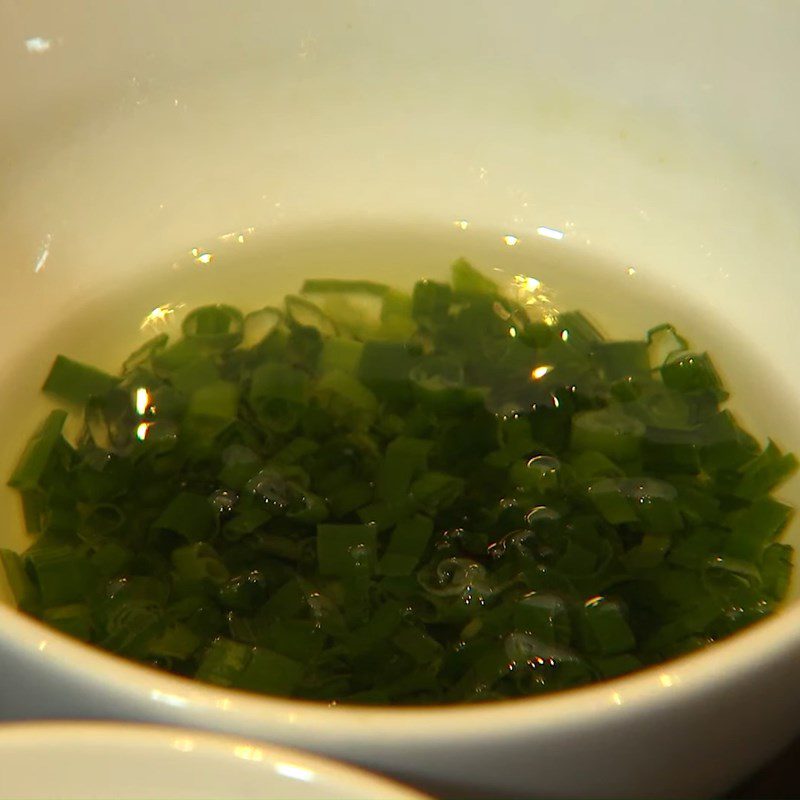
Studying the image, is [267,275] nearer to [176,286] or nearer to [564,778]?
[176,286]

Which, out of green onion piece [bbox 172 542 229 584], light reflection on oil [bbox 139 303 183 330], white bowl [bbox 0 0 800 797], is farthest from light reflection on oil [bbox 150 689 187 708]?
light reflection on oil [bbox 139 303 183 330]

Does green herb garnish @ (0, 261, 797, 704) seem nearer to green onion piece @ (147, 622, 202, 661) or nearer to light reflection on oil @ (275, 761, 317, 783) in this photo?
green onion piece @ (147, 622, 202, 661)

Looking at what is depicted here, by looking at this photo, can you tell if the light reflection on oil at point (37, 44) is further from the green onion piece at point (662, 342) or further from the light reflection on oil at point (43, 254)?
the green onion piece at point (662, 342)

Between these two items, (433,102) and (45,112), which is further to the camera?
(433,102)

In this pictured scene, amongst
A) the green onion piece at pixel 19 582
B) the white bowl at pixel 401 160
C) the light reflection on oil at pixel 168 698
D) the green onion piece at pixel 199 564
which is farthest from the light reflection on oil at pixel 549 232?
the light reflection on oil at pixel 168 698

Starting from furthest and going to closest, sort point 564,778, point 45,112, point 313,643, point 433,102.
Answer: point 433,102
point 45,112
point 313,643
point 564,778

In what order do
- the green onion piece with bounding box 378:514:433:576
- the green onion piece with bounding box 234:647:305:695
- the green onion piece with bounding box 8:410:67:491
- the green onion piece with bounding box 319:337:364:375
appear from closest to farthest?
1. the green onion piece with bounding box 234:647:305:695
2. the green onion piece with bounding box 378:514:433:576
3. the green onion piece with bounding box 8:410:67:491
4. the green onion piece with bounding box 319:337:364:375

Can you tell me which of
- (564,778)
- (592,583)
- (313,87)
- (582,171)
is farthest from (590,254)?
(564,778)
